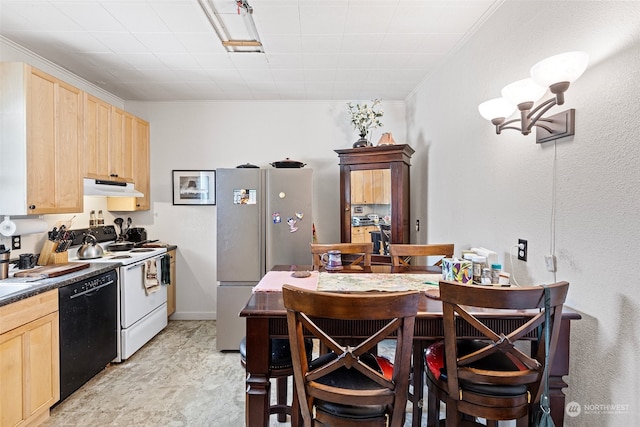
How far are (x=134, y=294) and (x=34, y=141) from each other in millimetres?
1422

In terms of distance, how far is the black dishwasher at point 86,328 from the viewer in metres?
2.16

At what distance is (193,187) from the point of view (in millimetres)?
3834

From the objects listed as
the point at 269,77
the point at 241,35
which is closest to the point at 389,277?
the point at 241,35

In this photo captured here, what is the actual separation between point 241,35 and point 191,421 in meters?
2.68

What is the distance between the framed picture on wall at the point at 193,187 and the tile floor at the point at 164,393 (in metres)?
1.60

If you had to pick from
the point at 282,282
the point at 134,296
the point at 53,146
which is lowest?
the point at 134,296

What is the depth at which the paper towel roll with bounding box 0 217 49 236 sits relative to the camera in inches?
87.5

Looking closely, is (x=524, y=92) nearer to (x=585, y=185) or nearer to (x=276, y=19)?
(x=585, y=185)

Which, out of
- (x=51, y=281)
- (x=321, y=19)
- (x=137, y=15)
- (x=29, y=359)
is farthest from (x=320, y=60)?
(x=29, y=359)

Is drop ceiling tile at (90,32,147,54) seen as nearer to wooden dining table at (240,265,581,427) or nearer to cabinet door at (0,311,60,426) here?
cabinet door at (0,311,60,426)

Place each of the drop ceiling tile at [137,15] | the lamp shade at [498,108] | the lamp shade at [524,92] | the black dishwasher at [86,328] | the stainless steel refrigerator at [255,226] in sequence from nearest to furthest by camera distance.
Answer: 1. the lamp shade at [524,92]
2. the lamp shade at [498,108]
3. the drop ceiling tile at [137,15]
4. the black dishwasher at [86,328]
5. the stainless steel refrigerator at [255,226]

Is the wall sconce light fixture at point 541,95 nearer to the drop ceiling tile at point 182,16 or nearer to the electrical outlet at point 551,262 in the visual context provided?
the electrical outlet at point 551,262

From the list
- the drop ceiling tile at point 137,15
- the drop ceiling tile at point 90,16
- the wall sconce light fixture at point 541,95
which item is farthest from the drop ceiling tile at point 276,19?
the wall sconce light fixture at point 541,95

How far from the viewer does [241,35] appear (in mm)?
2387
